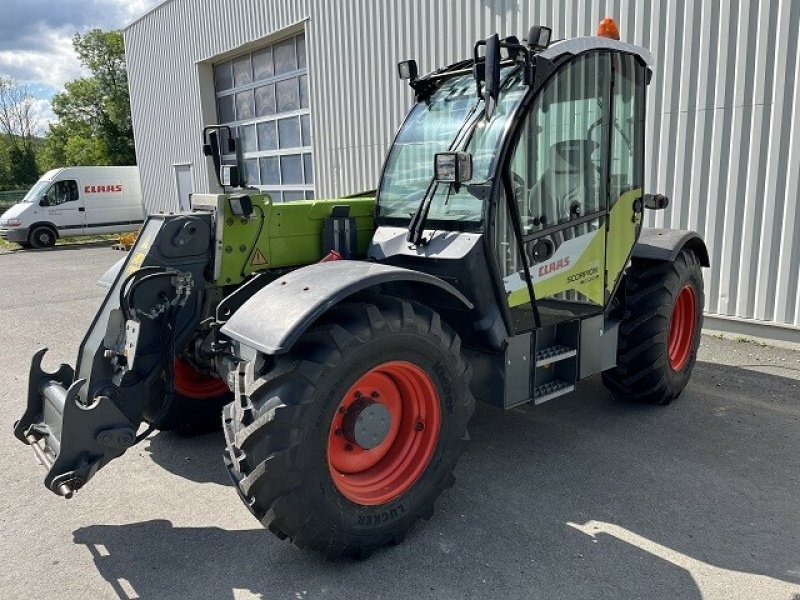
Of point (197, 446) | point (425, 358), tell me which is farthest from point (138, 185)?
point (425, 358)

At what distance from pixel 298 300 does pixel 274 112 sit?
11909 millimetres

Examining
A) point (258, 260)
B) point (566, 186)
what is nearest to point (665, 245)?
point (566, 186)

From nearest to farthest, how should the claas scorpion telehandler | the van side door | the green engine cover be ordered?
the claas scorpion telehandler
the green engine cover
the van side door

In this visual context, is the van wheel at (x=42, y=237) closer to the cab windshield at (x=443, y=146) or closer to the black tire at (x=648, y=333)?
the cab windshield at (x=443, y=146)

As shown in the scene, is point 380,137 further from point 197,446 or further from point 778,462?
point 778,462

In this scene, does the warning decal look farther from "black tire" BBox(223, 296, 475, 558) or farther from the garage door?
the garage door

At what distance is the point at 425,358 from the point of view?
3.14 m

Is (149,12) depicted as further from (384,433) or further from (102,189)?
(384,433)

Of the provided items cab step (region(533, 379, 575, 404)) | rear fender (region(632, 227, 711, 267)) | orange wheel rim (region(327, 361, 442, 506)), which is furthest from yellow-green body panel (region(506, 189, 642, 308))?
orange wheel rim (region(327, 361, 442, 506))

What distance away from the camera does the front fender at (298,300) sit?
2744 millimetres

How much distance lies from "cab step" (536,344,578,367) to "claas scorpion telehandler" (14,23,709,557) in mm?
19

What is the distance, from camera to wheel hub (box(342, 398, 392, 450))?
3070mm

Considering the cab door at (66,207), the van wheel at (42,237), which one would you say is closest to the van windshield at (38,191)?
the cab door at (66,207)

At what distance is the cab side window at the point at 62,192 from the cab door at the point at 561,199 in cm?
1990
